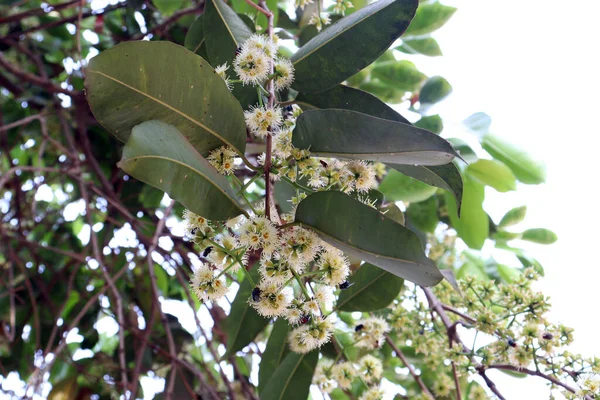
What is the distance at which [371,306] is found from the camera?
124cm

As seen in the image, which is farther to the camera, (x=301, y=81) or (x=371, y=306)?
(x=371, y=306)

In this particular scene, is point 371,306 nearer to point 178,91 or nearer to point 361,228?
point 361,228

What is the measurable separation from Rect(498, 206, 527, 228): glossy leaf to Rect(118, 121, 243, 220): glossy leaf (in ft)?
4.15

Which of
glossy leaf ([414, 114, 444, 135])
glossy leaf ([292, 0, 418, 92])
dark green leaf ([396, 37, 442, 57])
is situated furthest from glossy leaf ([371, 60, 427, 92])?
glossy leaf ([292, 0, 418, 92])

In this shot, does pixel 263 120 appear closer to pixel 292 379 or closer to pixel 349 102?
pixel 349 102

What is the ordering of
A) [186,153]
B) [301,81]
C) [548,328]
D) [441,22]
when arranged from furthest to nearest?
1. [441,22]
2. [548,328]
3. [301,81]
4. [186,153]

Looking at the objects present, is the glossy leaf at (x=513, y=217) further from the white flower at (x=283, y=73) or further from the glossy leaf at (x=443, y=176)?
the white flower at (x=283, y=73)

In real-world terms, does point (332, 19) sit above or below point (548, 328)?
A: above

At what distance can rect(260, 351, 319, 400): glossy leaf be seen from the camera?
119 cm

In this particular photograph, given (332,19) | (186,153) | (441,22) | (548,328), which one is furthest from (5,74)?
(548,328)

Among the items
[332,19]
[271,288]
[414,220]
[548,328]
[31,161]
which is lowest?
[271,288]

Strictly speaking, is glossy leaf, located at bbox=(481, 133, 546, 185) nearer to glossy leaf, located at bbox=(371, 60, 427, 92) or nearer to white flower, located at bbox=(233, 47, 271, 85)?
glossy leaf, located at bbox=(371, 60, 427, 92)

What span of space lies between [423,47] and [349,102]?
92 centimetres

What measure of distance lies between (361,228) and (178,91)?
12.8 inches
